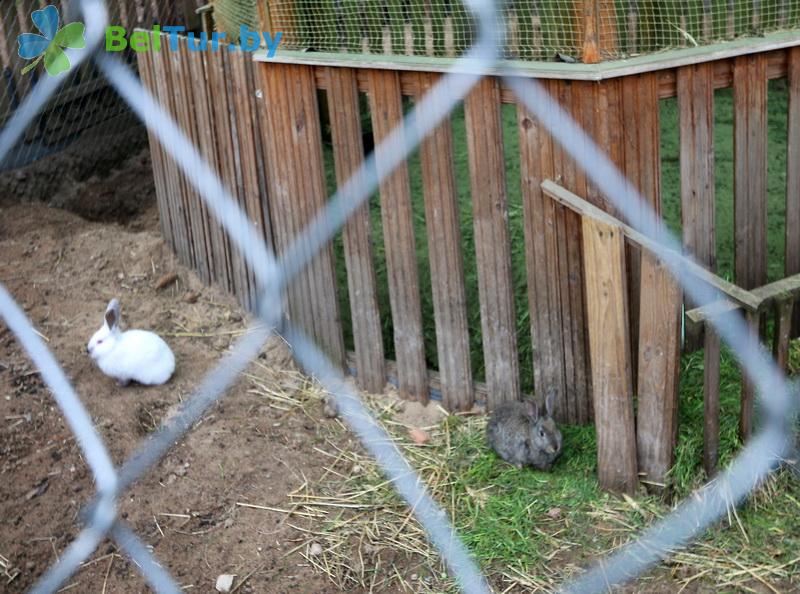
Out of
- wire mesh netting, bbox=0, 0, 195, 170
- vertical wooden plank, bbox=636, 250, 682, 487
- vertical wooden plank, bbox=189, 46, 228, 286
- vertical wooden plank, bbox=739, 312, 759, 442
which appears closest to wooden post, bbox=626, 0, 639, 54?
vertical wooden plank, bbox=636, 250, 682, 487

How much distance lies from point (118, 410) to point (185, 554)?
972 millimetres

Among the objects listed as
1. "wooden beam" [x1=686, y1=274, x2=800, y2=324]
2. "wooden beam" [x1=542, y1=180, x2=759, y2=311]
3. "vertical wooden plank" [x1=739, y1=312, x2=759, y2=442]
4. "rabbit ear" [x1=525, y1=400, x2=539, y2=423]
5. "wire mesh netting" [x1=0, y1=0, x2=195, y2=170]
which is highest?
"wire mesh netting" [x1=0, y1=0, x2=195, y2=170]

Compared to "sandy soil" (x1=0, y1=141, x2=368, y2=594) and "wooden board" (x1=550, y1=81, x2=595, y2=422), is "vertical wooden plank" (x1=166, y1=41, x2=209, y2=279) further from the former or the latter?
"wooden board" (x1=550, y1=81, x2=595, y2=422)

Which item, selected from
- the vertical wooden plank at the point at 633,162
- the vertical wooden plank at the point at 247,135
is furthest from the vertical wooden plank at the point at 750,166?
the vertical wooden plank at the point at 247,135

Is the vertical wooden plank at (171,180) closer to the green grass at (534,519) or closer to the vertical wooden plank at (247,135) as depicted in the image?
the vertical wooden plank at (247,135)

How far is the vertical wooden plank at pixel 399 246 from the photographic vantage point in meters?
4.31

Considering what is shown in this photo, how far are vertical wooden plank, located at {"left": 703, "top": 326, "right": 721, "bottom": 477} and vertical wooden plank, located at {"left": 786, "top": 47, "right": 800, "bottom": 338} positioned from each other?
1.03 metres

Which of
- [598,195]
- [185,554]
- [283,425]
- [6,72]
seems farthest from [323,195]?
[6,72]

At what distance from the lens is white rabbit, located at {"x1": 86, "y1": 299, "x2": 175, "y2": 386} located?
464 centimetres

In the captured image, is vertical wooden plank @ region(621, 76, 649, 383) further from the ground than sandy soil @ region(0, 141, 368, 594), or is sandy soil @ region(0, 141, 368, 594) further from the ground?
vertical wooden plank @ region(621, 76, 649, 383)

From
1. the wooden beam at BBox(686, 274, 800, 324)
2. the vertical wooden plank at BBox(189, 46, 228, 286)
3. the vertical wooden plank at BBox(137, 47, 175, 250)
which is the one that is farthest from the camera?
the vertical wooden plank at BBox(137, 47, 175, 250)

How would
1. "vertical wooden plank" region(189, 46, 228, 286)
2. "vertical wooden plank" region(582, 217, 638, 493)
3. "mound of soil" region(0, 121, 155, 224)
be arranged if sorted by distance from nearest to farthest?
"vertical wooden plank" region(582, 217, 638, 493), "vertical wooden plank" region(189, 46, 228, 286), "mound of soil" region(0, 121, 155, 224)

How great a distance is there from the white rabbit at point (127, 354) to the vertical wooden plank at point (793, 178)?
275 cm

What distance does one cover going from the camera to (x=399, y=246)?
4.57 meters
